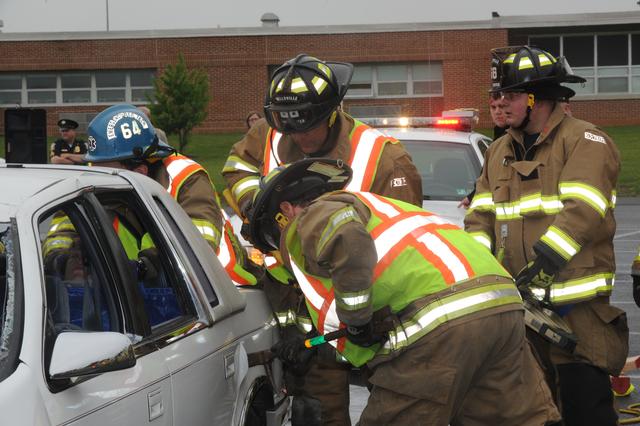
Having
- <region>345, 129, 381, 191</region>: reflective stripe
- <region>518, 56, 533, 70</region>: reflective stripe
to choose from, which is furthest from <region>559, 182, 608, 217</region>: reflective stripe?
<region>345, 129, 381, 191</region>: reflective stripe

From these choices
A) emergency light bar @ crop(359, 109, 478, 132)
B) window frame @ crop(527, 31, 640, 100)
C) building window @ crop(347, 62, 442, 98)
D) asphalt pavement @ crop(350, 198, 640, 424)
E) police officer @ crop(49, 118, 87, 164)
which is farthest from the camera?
building window @ crop(347, 62, 442, 98)

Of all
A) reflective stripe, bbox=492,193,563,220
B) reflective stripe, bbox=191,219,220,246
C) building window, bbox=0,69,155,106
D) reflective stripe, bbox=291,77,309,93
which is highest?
building window, bbox=0,69,155,106

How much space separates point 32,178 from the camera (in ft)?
11.7

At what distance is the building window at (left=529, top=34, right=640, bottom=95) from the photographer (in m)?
42.0

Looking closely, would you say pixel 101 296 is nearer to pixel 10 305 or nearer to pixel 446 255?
pixel 10 305

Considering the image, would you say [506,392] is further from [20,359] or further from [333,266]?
[20,359]

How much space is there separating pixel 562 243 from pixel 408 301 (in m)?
1.36

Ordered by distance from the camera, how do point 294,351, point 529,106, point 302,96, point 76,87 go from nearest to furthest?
point 294,351
point 302,96
point 529,106
point 76,87

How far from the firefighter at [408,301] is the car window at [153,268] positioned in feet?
1.19

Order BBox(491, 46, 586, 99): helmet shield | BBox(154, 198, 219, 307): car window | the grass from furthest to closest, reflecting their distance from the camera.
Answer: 1. the grass
2. BBox(491, 46, 586, 99): helmet shield
3. BBox(154, 198, 219, 307): car window

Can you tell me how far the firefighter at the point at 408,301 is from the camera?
147 inches

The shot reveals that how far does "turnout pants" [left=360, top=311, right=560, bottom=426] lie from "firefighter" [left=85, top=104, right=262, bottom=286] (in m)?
1.49

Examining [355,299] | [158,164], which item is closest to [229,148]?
[158,164]

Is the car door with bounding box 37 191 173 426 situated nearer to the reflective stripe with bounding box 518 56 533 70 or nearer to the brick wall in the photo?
the reflective stripe with bounding box 518 56 533 70
